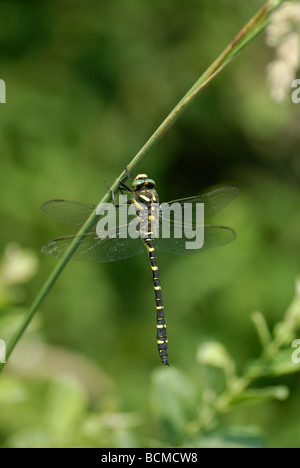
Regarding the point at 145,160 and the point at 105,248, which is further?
the point at 145,160

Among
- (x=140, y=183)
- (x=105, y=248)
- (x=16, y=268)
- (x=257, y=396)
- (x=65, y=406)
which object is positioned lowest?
(x=257, y=396)

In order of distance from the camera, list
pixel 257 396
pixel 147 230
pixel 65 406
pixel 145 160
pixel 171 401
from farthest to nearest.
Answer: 1. pixel 145 160
2. pixel 147 230
3. pixel 65 406
4. pixel 171 401
5. pixel 257 396

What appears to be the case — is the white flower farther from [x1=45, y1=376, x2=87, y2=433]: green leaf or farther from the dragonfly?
[x1=45, y1=376, x2=87, y2=433]: green leaf

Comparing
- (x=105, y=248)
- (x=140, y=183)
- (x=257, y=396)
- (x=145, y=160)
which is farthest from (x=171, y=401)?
(x=145, y=160)

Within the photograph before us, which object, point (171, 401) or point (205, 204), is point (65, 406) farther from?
point (205, 204)

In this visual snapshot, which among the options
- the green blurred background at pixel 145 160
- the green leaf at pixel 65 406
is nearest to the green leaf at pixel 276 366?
the green leaf at pixel 65 406
